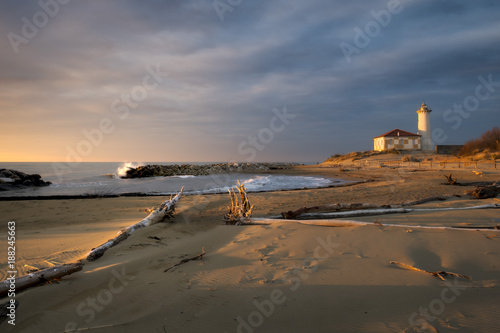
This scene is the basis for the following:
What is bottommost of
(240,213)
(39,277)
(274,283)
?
(274,283)

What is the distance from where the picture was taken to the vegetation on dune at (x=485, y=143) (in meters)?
29.9

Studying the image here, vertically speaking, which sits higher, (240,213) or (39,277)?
(240,213)

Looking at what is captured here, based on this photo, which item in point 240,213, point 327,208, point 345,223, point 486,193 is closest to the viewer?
point 345,223

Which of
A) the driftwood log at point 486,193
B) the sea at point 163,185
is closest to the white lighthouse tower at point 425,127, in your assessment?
the sea at point 163,185

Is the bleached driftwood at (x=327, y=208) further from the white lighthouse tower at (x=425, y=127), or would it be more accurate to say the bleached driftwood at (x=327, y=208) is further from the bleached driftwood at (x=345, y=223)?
the white lighthouse tower at (x=425, y=127)

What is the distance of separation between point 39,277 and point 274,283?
279cm

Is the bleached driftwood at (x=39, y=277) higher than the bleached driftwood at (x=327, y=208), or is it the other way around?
the bleached driftwood at (x=327, y=208)

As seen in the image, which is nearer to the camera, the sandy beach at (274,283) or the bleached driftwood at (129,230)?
the sandy beach at (274,283)

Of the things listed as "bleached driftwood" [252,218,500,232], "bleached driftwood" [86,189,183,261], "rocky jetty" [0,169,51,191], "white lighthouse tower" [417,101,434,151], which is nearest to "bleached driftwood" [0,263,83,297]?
"bleached driftwood" [86,189,183,261]

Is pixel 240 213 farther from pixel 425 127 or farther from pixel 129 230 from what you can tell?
pixel 425 127

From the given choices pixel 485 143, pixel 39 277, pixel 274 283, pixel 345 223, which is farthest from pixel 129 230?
pixel 485 143

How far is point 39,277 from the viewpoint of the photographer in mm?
3139

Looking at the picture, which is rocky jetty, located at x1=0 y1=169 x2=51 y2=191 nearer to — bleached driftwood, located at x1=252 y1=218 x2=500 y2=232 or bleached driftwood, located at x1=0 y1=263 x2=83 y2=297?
bleached driftwood, located at x1=0 y1=263 x2=83 y2=297

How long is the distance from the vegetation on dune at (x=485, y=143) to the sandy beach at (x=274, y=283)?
32883 millimetres
